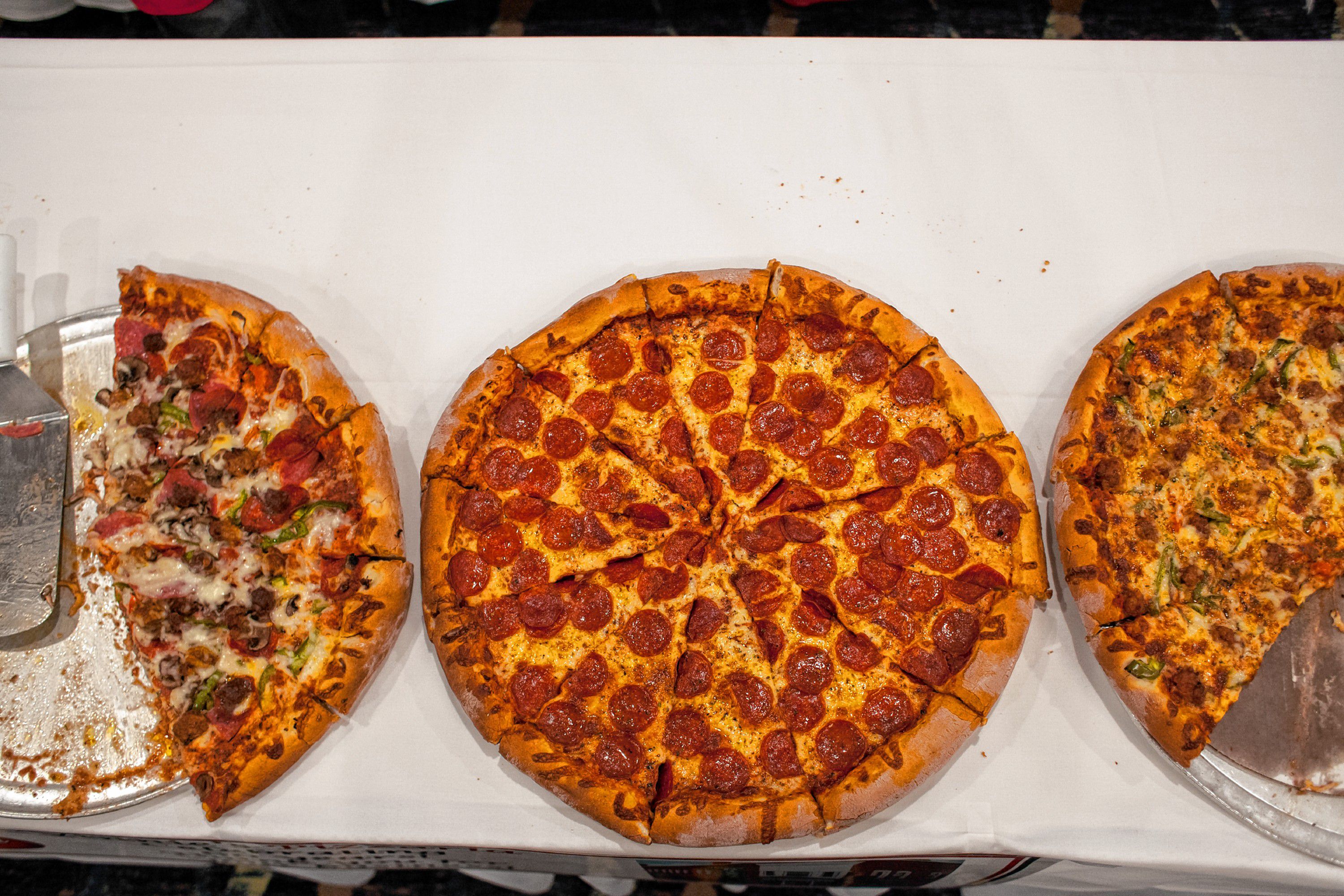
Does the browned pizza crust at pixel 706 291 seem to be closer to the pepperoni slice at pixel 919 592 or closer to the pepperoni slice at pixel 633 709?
the pepperoni slice at pixel 919 592

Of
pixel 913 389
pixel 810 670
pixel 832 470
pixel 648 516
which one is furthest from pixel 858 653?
pixel 913 389

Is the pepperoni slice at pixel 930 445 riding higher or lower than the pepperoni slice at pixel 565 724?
higher

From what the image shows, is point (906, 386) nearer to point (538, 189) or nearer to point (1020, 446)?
point (1020, 446)

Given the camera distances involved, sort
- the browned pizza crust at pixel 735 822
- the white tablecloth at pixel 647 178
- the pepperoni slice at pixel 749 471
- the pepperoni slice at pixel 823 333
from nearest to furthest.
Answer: the browned pizza crust at pixel 735 822
the pepperoni slice at pixel 749 471
the pepperoni slice at pixel 823 333
the white tablecloth at pixel 647 178

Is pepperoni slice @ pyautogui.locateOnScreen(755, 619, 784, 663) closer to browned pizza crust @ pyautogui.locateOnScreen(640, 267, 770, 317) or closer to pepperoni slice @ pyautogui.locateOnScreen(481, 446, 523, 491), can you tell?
pepperoni slice @ pyautogui.locateOnScreen(481, 446, 523, 491)

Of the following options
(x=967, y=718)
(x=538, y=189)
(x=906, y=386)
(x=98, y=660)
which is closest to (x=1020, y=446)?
(x=906, y=386)

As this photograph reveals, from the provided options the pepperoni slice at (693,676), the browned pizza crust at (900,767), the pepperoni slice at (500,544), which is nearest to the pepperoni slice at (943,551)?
the browned pizza crust at (900,767)

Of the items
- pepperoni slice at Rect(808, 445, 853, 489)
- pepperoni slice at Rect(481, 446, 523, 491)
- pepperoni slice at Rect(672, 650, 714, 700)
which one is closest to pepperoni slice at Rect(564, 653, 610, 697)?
pepperoni slice at Rect(672, 650, 714, 700)
